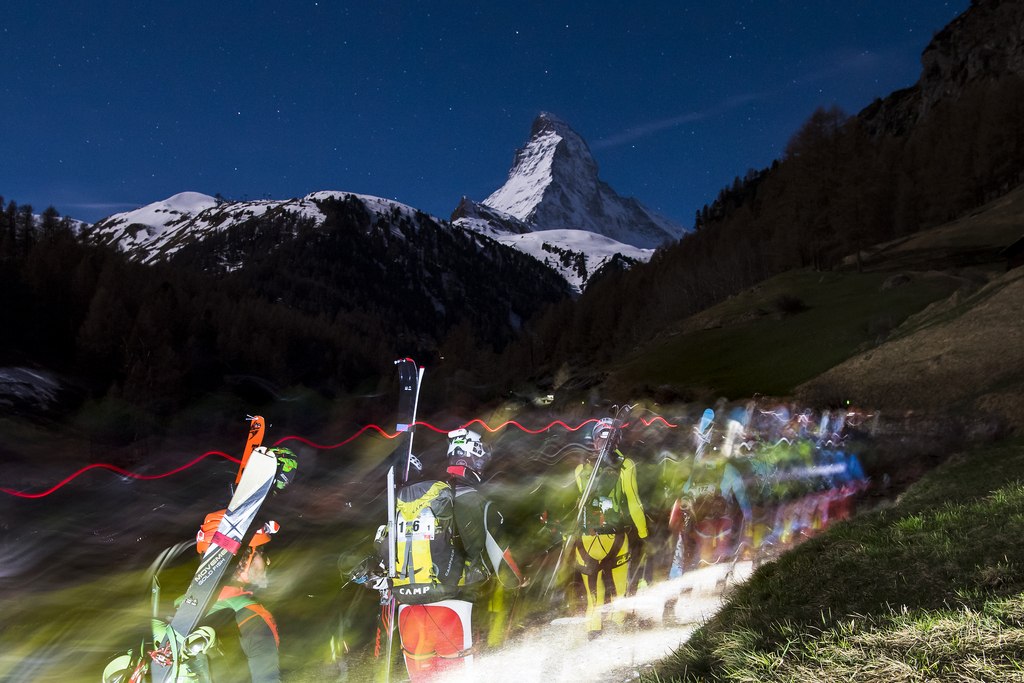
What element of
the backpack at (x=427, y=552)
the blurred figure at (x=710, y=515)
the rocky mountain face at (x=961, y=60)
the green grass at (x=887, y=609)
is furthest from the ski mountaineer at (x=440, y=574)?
the rocky mountain face at (x=961, y=60)

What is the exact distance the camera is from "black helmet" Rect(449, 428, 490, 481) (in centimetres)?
678

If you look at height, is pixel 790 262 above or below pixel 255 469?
above

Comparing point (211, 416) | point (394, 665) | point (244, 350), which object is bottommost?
point (394, 665)

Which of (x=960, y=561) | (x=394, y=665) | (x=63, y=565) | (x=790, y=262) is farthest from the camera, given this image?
(x=790, y=262)

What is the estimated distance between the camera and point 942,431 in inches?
821

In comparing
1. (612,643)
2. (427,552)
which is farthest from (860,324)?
(427,552)

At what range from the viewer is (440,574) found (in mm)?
6316

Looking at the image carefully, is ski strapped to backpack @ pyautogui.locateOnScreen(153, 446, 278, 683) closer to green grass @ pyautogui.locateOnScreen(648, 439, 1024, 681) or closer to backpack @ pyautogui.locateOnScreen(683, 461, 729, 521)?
green grass @ pyautogui.locateOnScreen(648, 439, 1024, 681)

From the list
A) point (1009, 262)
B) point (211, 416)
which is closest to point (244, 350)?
point (211, 416)

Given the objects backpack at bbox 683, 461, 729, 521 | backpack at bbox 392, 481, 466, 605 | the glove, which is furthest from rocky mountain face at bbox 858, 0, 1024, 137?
the glove

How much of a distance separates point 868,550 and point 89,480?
10.3m

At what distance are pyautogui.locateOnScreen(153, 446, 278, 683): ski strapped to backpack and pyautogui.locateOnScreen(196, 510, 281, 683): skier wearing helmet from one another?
145 mm

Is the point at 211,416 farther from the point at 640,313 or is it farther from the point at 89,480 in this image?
the point at 640,313

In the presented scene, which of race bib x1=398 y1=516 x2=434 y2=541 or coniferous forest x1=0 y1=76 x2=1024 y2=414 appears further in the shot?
coniferous forest x1=0 y1=76 x2=1024 y2=414
